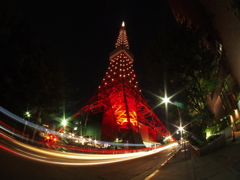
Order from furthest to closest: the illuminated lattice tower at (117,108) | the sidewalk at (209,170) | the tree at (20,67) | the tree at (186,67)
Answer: the illuminated lattice tower at (117,108), the tree at (20,67), the tree at (186,67), the sidewalk at (209,170)

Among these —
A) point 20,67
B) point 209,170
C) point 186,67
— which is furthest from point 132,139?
point 209,170

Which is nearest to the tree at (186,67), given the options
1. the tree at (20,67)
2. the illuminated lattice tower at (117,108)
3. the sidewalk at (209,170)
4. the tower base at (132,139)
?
the sidewalk at (209,170)

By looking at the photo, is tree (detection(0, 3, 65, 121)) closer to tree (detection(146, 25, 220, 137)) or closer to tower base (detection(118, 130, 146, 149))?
tree (detection(146, 25, 220, 137))

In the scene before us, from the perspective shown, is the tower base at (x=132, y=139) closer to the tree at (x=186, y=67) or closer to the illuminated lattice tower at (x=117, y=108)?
the illuminated lattice tower at (x=117, y=108)

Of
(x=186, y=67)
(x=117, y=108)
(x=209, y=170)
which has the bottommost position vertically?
(x=209, y=170)

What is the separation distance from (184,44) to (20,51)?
41.6 feet

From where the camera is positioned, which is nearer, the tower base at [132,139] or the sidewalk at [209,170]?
the sidewalk at [209,170]

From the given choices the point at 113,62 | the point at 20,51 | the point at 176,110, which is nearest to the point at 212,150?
the point at 176,110

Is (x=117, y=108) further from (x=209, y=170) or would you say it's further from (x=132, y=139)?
(x=209, y=170)

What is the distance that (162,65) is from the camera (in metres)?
12.3

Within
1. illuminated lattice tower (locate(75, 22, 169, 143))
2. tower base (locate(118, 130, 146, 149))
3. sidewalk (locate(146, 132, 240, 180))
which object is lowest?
sidewalk (locate(146, 132, 240, 180))

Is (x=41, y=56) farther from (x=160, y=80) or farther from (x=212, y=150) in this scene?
(x=212, y=150)

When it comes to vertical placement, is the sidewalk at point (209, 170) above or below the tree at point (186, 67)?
below

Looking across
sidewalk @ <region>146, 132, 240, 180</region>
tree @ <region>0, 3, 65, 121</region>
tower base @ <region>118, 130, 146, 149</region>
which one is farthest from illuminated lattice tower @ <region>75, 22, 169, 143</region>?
sidewalk @ <region>146, 132, 240, 180</region>
